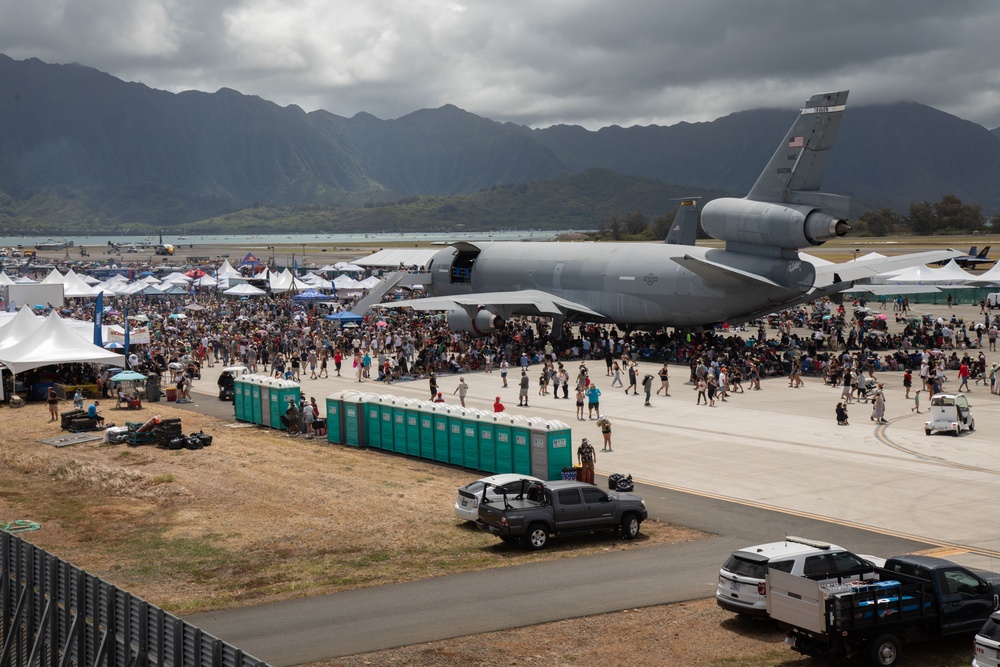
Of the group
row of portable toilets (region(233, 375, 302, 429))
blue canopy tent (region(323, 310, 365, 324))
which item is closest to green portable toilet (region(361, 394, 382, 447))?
row of portable toilets (region(233, 375, 302, 429))

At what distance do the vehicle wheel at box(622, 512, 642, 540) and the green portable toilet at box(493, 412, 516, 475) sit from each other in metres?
6.19

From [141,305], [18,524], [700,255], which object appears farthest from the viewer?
[141,305]

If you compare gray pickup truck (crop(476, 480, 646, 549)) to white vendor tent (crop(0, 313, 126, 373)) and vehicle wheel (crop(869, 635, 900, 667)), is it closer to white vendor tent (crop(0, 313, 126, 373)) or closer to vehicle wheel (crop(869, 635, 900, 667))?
vehicle wheel (crop(869, 635, 900, 667))

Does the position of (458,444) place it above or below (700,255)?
below

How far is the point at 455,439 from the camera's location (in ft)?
97.9

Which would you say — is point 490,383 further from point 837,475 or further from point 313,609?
point 313,609

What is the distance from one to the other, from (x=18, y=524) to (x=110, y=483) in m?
4.26

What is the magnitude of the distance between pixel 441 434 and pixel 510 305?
1061 inches

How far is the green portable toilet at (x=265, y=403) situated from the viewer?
37.3 meters

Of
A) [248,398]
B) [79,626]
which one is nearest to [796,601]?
[79,626]

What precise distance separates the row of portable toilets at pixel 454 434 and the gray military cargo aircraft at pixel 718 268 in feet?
66.8

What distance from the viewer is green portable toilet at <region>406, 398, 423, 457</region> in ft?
103

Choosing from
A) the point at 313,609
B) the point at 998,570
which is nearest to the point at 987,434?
the point at 998,570

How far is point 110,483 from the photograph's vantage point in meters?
27.7
